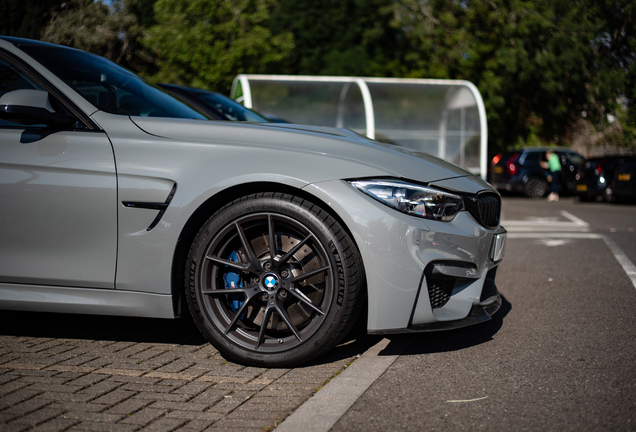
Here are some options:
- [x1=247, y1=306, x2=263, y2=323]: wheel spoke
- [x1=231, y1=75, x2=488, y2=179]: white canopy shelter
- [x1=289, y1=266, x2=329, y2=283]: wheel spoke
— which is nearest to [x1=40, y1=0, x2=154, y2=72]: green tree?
[x1=247, y1=306, x2=263, y2=323]: wheel spoke

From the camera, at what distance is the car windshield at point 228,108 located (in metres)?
7.04

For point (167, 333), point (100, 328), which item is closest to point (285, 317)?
point (167, 333)

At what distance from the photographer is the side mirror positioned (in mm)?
2877

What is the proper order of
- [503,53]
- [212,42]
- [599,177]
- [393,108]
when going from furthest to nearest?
[212,42] < [503,53] < [599,177] < [393,108]

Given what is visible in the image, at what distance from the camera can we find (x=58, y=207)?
9.71 ft

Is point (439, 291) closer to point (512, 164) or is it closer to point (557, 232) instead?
point (557, 232)

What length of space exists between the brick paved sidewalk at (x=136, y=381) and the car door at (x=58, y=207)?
0.47 m

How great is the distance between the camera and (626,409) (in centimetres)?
254

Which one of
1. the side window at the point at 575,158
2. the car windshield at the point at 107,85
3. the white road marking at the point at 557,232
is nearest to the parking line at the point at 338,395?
the car windshield at the point at 107,85

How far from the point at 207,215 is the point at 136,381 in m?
0.89

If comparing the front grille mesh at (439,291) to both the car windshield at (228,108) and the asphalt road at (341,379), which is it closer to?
the asphalt road at (341,379)

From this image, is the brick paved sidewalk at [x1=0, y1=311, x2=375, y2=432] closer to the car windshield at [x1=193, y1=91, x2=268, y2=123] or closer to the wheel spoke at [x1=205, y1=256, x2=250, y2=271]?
the wheel spoke at [x1=205, y1=256, x2=250, y2=271]

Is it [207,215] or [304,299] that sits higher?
[207,215]

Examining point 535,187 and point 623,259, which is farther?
point 535,187
